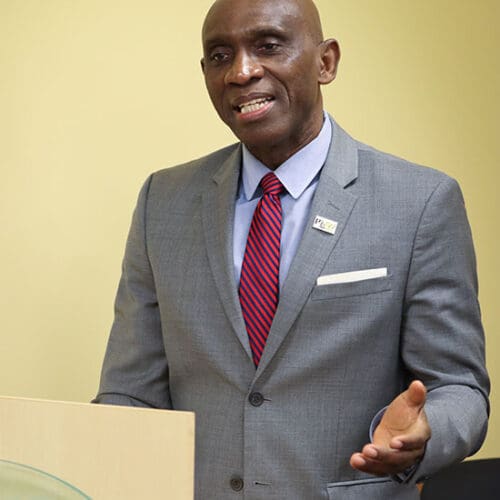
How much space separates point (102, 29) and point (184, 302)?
39.4 inches

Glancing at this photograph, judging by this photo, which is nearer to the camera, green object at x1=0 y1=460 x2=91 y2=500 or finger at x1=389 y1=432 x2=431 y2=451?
green object at x1=0 y1=460 x2=91 y2=500

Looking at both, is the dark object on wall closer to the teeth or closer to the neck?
the neck

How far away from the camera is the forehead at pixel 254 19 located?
5.71 feet

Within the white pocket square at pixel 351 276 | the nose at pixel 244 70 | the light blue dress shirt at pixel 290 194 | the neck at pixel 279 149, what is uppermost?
the nose at pixel 244 70

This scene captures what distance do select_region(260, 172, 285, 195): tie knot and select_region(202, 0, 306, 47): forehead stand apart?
0.84 ft

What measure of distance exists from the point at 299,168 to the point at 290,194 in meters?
0.05

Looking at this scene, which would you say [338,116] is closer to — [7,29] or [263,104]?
[7,29]

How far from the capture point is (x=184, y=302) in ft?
5.98

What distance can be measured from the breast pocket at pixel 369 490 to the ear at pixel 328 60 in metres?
0.73

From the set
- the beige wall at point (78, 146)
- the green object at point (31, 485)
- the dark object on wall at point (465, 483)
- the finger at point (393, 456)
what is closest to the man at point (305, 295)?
the finger at point (393, 456)

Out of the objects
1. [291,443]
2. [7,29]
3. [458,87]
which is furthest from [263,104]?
[458,87]

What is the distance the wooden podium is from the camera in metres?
1.14

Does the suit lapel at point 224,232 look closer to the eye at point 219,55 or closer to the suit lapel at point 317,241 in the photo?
the suit lapel at point 317,241

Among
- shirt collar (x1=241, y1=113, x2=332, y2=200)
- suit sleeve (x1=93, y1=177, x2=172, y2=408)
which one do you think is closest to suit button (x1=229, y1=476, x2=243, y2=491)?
suit sleeve (x1=93, y1=177, x2=172, y2=408)
